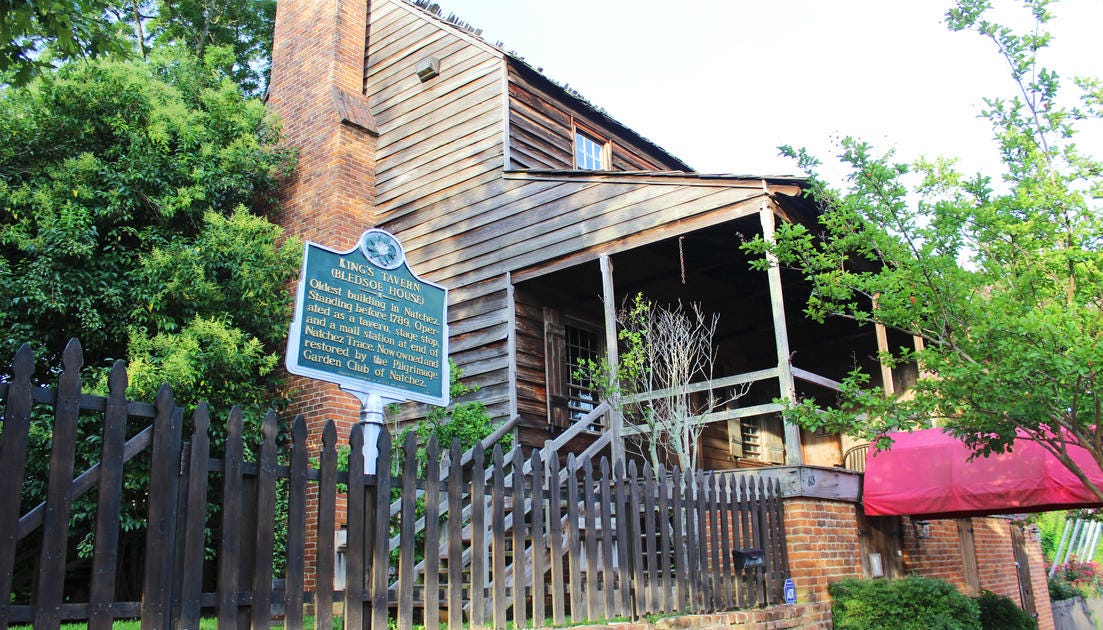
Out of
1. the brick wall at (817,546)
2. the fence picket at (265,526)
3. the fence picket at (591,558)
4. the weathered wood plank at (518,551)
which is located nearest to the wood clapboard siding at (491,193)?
the brick wall at (817,546)

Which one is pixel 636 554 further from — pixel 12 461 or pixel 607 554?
pixel 12 461

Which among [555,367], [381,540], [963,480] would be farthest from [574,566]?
[555,367]

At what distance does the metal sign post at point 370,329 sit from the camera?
6230mm

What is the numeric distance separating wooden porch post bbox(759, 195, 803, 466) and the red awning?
3.41ft

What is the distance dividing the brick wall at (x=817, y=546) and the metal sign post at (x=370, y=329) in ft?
12.9

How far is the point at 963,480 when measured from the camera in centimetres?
→ 926

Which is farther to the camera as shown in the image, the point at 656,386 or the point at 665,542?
the point at 656,386

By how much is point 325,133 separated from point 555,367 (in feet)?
19.1

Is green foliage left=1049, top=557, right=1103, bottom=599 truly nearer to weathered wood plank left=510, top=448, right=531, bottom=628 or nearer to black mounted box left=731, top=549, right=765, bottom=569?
black mounted box left=731, top=549, right=765, bottom=569

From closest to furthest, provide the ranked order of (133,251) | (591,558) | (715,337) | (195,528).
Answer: (195,528) → (591,558) → (133,251) → (715,337)

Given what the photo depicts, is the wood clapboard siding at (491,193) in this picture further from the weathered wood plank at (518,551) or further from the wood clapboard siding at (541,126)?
the weathered wood plank at (518,551)

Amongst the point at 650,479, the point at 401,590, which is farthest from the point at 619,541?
the point at 401,590

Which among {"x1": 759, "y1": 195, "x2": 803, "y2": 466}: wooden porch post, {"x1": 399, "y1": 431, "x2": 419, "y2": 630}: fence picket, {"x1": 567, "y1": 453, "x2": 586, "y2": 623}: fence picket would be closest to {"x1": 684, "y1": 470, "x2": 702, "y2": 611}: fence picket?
{"x1": 567, "y1": 453, "x2": 586, "y2": 623}: fence picket

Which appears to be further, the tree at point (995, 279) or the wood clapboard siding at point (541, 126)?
the wood clapboard siding at point (541, 126)
